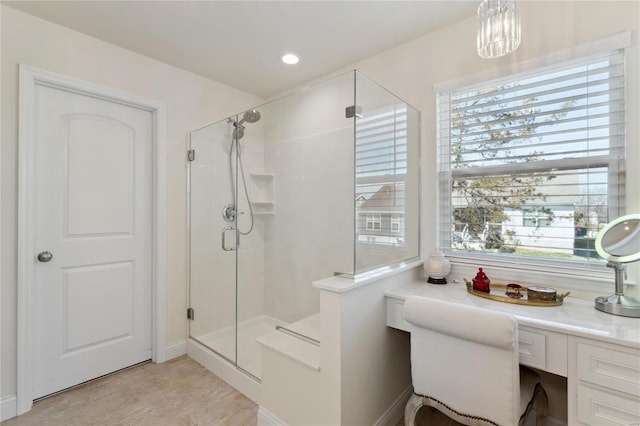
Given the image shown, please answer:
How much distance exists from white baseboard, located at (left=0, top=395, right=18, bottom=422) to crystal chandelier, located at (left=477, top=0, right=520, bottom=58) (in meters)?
3.24

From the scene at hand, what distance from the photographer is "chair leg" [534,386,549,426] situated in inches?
55.3

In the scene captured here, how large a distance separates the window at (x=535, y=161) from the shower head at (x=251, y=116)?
1.39m

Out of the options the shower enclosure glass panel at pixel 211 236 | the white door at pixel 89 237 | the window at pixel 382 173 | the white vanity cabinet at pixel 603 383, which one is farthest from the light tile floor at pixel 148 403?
the white vanity cabinet at pixel 603 383

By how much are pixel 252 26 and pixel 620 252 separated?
7.92 ft

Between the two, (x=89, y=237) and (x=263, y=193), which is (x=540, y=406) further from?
(x=89, y=237)

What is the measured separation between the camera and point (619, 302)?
1.34 meters

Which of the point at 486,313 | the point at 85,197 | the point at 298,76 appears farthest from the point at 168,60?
the point at 486,313

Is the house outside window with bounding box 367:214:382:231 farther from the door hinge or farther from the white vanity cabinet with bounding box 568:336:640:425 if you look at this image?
the white vanity cabinet with bounding box 568:336:640:425

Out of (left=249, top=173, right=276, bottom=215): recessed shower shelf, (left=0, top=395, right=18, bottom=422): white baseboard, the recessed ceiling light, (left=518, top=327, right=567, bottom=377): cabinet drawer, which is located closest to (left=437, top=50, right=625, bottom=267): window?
(left=518, top=327, right=567, bottom=377): cabinet drawer

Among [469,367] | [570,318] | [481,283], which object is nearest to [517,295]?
[481,283]

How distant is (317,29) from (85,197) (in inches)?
80.6

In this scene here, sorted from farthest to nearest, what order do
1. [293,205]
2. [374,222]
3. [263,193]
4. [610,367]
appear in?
[263,193], [293,205], [374,222], [610,367]

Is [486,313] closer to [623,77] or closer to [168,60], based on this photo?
[623,77]

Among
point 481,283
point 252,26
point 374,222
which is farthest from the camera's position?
point 252,26
